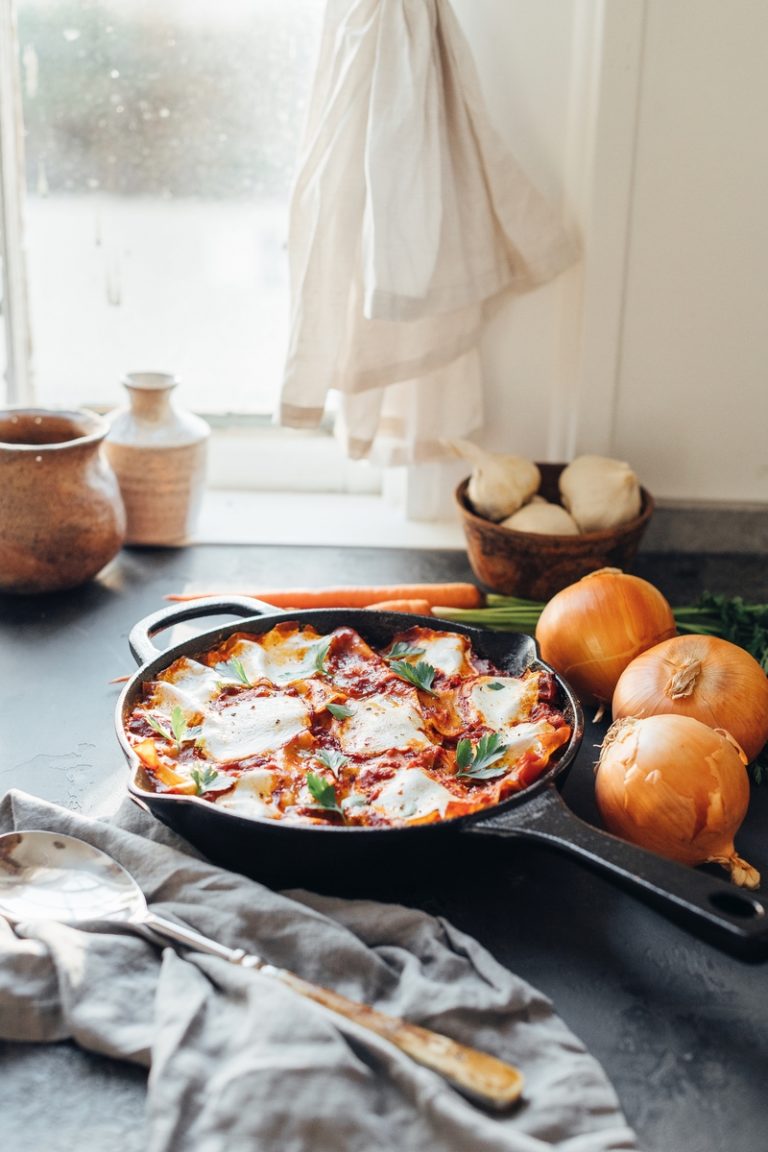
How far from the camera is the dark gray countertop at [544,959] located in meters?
0.84

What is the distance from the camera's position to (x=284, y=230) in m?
1.95

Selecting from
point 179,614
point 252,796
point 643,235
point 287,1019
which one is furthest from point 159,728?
point 643,235

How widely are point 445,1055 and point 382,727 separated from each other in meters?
0.38

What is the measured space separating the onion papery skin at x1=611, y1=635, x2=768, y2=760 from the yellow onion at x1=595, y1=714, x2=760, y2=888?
0.10m

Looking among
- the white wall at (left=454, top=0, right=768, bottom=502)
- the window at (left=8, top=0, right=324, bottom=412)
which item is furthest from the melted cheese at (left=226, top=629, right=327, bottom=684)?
the window at (left=8, top=0, right=324, bottom=412)

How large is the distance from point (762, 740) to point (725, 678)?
0.08m

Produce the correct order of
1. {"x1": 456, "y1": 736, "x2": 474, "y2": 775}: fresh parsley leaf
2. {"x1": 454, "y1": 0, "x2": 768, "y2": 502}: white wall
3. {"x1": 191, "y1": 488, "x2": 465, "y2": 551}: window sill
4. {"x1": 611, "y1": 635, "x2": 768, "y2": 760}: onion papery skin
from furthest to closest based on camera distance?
{"x1": 191, "y1": 488, "x2": 465, "y2": 551}: window sill < {"x1": 454, "y1": 0, "x2": 768, "y2": 502}: white wall < {"x1": 611, "y1": 635, "x2": 768, "y2": 760}: onion papery skin < {"x1": 456, "y1": 736, "x2": 474, "y2": 775}: fresh parsley leaf

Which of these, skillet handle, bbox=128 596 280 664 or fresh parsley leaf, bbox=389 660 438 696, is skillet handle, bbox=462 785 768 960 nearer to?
fresh parsley leaf, bbox=389 660 438 696

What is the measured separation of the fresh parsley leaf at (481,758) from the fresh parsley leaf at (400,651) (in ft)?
0.66

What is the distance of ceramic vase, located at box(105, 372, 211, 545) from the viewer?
69.5 inches

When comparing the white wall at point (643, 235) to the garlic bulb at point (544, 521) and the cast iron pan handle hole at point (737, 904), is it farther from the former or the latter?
the cast iron pan handle hole at point (737, 904)

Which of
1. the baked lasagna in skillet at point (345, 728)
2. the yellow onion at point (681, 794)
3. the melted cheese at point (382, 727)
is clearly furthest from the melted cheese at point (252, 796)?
the yellow onion at point (681, 794)

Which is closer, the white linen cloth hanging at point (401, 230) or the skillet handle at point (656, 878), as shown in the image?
the skillet handle at point (656, 878)

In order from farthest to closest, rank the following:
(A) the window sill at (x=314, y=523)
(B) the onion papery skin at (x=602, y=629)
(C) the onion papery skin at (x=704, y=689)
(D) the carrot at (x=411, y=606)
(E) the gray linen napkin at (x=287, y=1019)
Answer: (A) the window sill at (x=314, y=523)
(D) the carrot at (x=411, y=606)
(B) the onion papery skin at (x=602, y=629)
(C) the onion papery skin at (x=704, y=689)
(E) the gray linen napkin at (x=287, y=1019)
